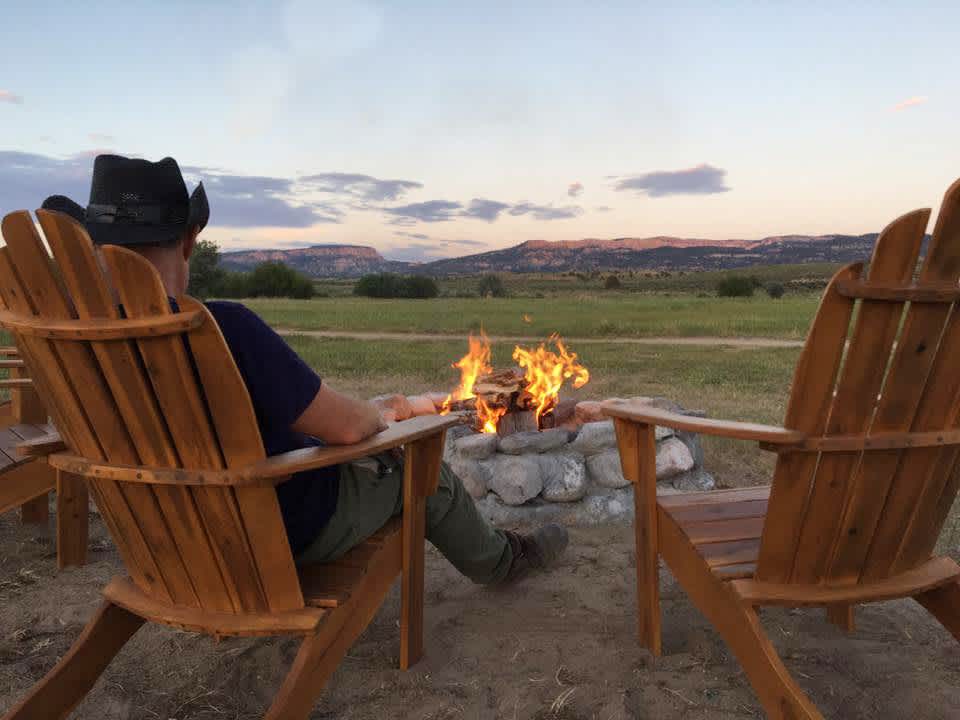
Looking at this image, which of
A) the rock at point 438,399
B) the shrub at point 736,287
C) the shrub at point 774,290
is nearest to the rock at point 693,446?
the rock at point 438,399

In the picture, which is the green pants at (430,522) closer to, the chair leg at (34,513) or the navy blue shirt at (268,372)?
the navy blue shirt at (268,372)

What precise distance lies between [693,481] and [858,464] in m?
2.59

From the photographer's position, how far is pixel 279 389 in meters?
1.96

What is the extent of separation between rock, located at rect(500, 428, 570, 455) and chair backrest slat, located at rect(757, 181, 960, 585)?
7.17ft

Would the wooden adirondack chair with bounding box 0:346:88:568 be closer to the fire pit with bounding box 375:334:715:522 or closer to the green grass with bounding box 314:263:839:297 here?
the fire pit with bounding box 375:334:715:522

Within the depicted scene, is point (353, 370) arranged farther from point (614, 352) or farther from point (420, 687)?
point (420, 687)

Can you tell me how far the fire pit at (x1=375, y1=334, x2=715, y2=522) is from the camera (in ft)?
13.6

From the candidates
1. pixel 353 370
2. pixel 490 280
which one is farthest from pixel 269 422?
pixel 490 280

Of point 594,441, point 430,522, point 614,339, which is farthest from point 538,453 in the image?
point 614,339

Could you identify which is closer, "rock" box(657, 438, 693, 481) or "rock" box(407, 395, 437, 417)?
"rock" box(657, 438, 693, 481)

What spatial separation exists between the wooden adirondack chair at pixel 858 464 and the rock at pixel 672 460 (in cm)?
194

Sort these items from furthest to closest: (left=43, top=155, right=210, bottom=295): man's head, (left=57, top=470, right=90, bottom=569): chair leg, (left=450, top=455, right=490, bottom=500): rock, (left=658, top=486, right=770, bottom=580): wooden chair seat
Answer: (left=450, top=455, right=490, bottom=500): rock → (left=57, top=470, right=90, bottom=569): chair leg → (left=658, top=486, right=770, bottom=580): wooden chair seat → (left=43, top=155, right=210, bottom=295): man's head

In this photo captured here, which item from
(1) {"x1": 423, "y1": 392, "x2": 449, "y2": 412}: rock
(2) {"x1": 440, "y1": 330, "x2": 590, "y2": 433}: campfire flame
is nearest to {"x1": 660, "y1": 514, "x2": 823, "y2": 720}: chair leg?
(2) {"x1": 440, "y1": 330, "x2": 590, "y2": 433}: campfire flame

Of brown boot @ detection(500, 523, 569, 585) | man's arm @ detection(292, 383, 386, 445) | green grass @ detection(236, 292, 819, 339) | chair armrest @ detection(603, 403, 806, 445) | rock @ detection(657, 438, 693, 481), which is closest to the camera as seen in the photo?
chair armrest @ detection(603, 403, 806, 445)
